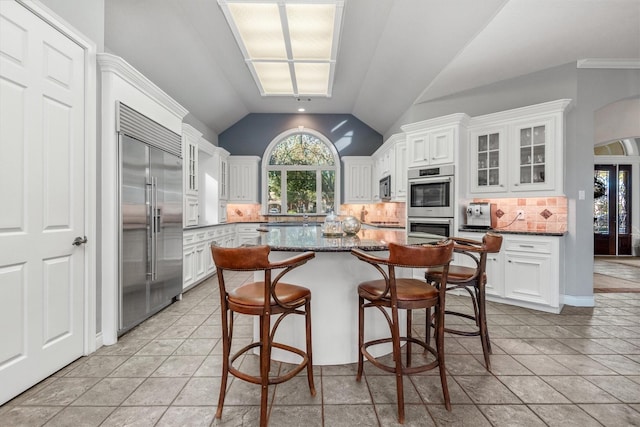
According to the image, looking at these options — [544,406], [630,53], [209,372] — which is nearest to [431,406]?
[544,406]

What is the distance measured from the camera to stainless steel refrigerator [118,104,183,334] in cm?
272

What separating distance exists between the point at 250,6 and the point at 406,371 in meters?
3.48

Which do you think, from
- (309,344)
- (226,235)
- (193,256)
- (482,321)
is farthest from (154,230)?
(482,321)

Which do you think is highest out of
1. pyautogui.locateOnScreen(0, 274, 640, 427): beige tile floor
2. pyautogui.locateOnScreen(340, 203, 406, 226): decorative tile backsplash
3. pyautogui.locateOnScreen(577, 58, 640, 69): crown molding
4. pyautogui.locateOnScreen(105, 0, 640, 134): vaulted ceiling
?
pyautogui.locateOnScreen(105, 0, 640, 134): vaulted ceiling

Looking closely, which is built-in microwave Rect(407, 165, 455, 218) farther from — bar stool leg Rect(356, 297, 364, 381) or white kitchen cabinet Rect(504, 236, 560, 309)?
→ bar stool leg Rect(356, 297, 364, 381)

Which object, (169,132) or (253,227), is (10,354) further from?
(253,227)

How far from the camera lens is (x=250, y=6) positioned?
3068 millimetres

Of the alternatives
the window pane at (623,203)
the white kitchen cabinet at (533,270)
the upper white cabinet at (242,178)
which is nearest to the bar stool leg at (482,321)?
the white kitchen cabinet at (533,270)

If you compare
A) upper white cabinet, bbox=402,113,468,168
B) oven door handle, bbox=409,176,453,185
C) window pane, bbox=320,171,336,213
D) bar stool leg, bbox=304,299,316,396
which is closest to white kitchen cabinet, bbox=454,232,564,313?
oven door handle, bbox=409,176,453,185

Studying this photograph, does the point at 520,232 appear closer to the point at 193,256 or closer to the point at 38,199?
the point at 193,256

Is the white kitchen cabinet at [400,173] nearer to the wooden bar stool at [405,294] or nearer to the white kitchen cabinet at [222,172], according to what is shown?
the wooden bar stool at [405,294]

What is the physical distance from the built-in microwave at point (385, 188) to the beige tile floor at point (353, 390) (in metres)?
3.21

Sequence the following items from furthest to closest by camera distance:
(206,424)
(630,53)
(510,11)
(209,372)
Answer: (630,53) < (510,11) < (209,372) < (206,424)

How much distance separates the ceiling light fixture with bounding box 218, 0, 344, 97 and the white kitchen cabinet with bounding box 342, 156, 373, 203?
7.96 ft
